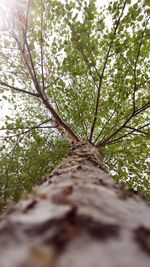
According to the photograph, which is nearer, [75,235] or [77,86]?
[75,235]

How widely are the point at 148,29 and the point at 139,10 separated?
40 centimetres

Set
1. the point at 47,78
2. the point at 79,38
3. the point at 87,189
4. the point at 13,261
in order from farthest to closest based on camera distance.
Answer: the point at 47,78
the point at 79,38
the point at 87,189
the point at 13,261

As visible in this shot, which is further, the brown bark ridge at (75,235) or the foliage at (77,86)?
the foliage at (77,86)

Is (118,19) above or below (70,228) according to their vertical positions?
above

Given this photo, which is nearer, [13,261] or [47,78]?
[13,261]

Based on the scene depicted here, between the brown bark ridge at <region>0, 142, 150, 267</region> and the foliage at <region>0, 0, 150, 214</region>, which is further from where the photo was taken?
the foliage at <region>0, 0, 150, 214</region>

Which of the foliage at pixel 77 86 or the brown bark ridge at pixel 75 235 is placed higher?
the foliage at pixel 77 86

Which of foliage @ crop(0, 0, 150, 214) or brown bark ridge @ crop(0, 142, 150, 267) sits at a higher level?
foliage @ crop(0, 0, 150, 214)

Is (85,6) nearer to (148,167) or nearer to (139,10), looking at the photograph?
(139,10)

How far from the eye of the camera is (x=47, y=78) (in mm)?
7656

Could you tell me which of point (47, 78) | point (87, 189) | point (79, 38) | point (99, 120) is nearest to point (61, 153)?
point (99, 120)

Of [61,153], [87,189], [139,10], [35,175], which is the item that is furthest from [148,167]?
[87,189]

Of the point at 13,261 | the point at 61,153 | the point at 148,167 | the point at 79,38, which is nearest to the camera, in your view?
the point at 13,261

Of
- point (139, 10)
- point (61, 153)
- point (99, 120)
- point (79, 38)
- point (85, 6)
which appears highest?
point (85, 6)
